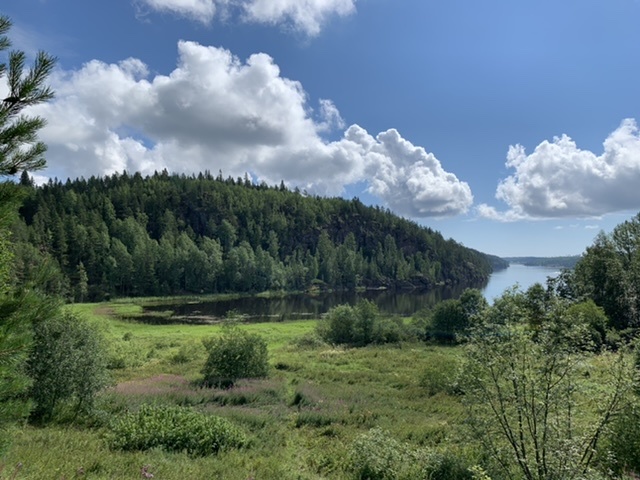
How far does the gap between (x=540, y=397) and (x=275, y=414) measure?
39.1ft

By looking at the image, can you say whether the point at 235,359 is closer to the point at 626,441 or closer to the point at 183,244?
the point at 626,441

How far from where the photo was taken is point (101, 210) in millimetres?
140500

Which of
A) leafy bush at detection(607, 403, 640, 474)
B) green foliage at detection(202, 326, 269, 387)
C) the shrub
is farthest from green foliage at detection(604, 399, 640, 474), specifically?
the shrub

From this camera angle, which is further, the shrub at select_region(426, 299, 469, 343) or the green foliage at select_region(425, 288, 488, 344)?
the shrub at select_region(426, 299, 469, 343)

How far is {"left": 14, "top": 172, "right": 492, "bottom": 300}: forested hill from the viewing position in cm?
10488

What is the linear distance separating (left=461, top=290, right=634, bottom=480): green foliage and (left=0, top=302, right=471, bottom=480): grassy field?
1.48m

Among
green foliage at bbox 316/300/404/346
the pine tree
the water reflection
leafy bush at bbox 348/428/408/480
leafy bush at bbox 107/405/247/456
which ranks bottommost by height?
the water reflection

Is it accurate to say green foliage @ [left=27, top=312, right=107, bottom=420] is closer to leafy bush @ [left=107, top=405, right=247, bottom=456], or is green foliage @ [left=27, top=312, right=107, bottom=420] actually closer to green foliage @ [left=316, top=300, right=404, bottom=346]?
leafy bush @ [left=107, top=405, right=247, bottom=456]

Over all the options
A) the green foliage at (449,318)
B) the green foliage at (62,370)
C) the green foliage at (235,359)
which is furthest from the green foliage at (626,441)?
the green foliage at (449,318)

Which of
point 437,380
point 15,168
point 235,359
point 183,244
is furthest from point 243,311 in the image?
point 15,168

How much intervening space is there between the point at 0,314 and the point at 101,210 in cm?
15647

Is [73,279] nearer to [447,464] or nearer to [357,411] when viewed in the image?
[357,411]

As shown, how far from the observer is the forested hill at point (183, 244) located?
104875 mm

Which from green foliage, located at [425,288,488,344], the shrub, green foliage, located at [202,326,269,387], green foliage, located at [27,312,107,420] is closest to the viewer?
green foliage, located at [27,312,107,420]
